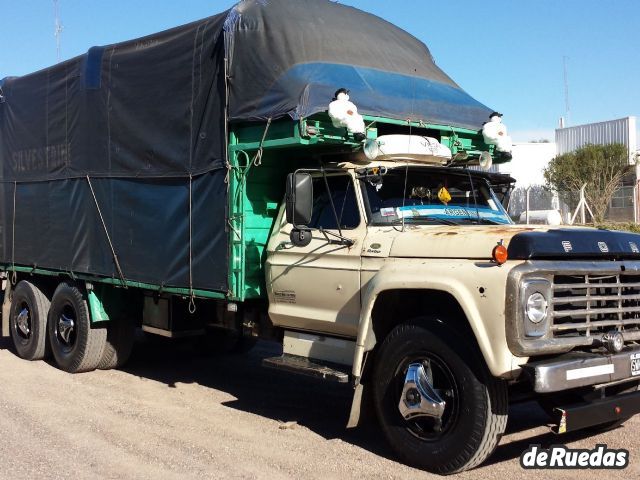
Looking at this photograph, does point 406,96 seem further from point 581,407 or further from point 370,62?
point 581,407

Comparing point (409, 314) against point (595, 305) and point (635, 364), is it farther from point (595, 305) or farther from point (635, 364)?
point (635, 364)

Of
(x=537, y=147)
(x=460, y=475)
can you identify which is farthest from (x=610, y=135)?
(x=460, y=475)

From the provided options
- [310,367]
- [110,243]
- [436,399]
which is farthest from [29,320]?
[436,399]

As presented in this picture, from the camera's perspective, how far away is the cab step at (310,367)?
18.6 feet

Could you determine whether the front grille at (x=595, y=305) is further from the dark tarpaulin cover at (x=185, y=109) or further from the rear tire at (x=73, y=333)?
the rear tire at (x=73, y=333)

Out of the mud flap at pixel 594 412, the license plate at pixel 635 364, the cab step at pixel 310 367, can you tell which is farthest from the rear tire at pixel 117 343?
the license plate at pixel 635 364

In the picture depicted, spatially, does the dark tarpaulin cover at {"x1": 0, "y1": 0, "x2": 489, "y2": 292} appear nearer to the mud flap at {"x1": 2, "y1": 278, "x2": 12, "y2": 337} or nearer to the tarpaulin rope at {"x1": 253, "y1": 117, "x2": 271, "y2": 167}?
the tarpaulin rope at {"x1": 253, "y1": 117, "x2": 271, "y2": 167}

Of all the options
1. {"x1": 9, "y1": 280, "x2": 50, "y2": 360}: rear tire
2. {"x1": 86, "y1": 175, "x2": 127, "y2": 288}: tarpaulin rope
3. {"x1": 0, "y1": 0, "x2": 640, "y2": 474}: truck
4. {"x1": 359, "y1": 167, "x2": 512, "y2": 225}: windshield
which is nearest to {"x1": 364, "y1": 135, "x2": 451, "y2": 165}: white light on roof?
{"x1": 0, "y1": 0, "x2": 640, "y2": 474}: truck

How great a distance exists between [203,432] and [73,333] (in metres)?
3.49

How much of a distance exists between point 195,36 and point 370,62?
5.67 feet

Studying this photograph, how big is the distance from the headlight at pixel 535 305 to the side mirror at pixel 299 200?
192cm

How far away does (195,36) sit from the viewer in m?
7.12

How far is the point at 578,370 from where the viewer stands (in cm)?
468

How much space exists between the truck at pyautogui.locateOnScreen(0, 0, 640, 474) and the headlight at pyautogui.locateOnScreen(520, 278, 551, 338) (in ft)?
0.05
